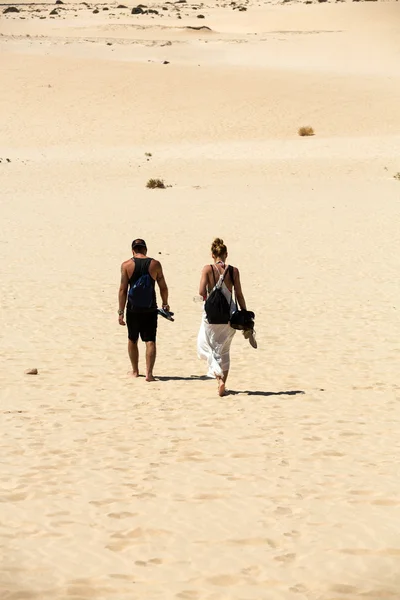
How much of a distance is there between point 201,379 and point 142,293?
1.24 m

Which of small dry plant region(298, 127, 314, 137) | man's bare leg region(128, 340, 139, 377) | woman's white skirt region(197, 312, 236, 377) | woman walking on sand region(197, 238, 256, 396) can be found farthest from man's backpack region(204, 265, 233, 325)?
small dry plant region(298, 127, 314, 137)

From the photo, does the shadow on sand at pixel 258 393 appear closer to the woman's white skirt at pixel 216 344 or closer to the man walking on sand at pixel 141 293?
the woman's white skirt at pixel 216 344

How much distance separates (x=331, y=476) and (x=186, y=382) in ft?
12.0

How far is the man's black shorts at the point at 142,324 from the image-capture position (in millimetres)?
10523

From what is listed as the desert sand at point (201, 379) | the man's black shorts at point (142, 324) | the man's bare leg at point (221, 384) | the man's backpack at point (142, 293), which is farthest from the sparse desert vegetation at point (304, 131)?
the man's bare leg at point (221, 384)

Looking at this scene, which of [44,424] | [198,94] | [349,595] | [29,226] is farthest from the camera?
[198,94]

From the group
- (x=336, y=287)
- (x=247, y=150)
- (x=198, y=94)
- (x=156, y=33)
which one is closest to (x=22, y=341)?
(x=336, y=287)

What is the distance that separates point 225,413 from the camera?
9367 mm

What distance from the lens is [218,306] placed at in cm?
973

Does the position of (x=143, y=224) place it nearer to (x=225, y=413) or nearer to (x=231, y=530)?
(x=225, y=413)

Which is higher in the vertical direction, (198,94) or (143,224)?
(198,94)

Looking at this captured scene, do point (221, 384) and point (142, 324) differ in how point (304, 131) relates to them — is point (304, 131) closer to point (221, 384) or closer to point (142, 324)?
point (142, 324)

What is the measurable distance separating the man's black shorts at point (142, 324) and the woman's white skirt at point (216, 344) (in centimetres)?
68

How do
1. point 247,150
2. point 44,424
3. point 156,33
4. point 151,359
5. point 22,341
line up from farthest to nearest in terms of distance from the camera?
point 156,33, point 247,150, point 22,341, point 151,359, point 44,424
